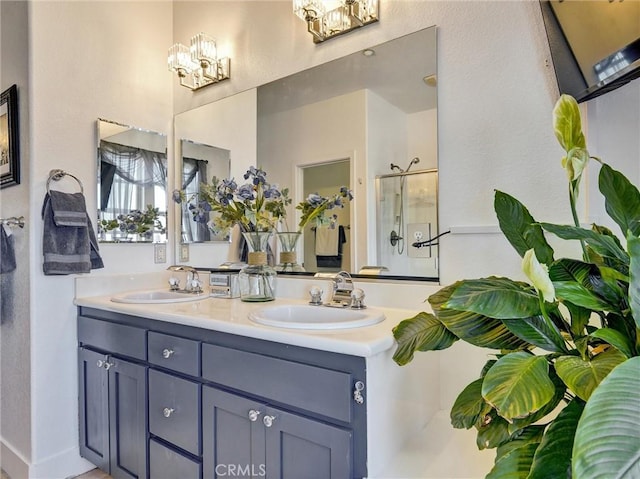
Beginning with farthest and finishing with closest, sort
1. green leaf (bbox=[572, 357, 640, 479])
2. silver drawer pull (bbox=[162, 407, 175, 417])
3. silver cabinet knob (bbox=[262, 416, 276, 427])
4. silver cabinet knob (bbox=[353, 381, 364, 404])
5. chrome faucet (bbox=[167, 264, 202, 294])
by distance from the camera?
chrome faucet (bbox=[167, 264, 202, 294]), silver drawer pull (bbox=[162, 407, 175, 417]), silver cabinet knob (bbox=[262, 416, 276, 427]), silver cabinet knob (bbox=[353, 381, 364, 404]), green leaf (bbox=[572, 357, 640, 479])

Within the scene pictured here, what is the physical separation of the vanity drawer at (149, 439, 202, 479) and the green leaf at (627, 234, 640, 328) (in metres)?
1.37

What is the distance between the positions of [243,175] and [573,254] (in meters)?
1.55

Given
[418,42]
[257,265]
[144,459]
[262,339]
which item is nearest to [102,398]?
[144,459]

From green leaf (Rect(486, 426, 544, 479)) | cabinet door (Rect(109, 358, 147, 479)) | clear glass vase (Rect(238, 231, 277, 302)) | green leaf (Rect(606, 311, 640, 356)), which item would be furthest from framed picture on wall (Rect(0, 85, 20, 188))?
green leaf (Rect(606, 311, 640, 356))

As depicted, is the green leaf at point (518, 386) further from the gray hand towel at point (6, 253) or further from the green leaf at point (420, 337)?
the gray hand towel at point (6, 253)

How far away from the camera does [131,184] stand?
2207 millimetres

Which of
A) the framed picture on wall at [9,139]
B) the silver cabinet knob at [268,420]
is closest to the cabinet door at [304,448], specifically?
the silver cabinet knob at [268,420]

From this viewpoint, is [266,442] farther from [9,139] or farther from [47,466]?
[9,139]

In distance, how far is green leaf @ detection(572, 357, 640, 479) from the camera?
449 millimetres

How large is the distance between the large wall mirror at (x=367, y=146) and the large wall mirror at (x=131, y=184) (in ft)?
2.31

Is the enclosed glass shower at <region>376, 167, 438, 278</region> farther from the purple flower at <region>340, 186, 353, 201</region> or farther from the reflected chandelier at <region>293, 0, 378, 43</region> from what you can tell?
the reflected chandelier at <region>293, 0, 378, 43</region>

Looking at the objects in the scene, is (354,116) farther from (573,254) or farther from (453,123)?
(573,254)

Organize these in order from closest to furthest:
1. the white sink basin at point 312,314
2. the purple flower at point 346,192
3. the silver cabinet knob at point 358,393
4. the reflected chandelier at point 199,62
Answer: the silver cabinet knob at point 358,393
the white sink basin at point 312,314
the purple flower at point 346,192
the reflected chandelier at point 199,62

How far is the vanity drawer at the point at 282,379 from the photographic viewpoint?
1.02m
